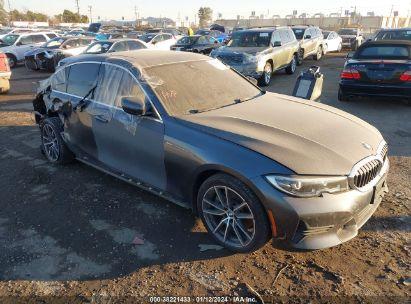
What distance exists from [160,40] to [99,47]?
7.07m

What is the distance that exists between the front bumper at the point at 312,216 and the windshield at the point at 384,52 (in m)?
6.68

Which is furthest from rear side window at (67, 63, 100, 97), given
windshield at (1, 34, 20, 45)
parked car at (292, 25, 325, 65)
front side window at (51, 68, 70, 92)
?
windshield at (1, 34, 20, 45)

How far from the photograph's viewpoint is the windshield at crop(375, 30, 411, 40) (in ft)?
48.1

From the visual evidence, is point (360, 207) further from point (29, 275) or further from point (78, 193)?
point (78, 193)

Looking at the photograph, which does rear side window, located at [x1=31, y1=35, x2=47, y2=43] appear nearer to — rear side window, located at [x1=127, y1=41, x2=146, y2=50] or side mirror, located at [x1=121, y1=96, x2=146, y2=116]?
rear side window, located at [x1=127, y1=41, x2=146, y2=50]

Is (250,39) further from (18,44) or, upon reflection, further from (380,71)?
(18,44)

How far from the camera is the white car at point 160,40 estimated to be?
20.7m

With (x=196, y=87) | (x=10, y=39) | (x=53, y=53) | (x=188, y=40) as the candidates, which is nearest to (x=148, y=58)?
(x=196, y=87)

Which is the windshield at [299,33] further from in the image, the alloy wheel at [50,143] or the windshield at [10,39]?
the windshield at [10,39]

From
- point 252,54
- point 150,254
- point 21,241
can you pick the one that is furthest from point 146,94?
point 252,54

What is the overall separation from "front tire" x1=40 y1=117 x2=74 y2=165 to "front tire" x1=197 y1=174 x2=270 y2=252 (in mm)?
2799

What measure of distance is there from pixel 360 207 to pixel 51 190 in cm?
376

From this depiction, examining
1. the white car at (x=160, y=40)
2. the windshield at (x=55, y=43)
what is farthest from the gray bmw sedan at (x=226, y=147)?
the white car at (x=160, y=40)

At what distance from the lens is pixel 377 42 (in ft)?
29.0
